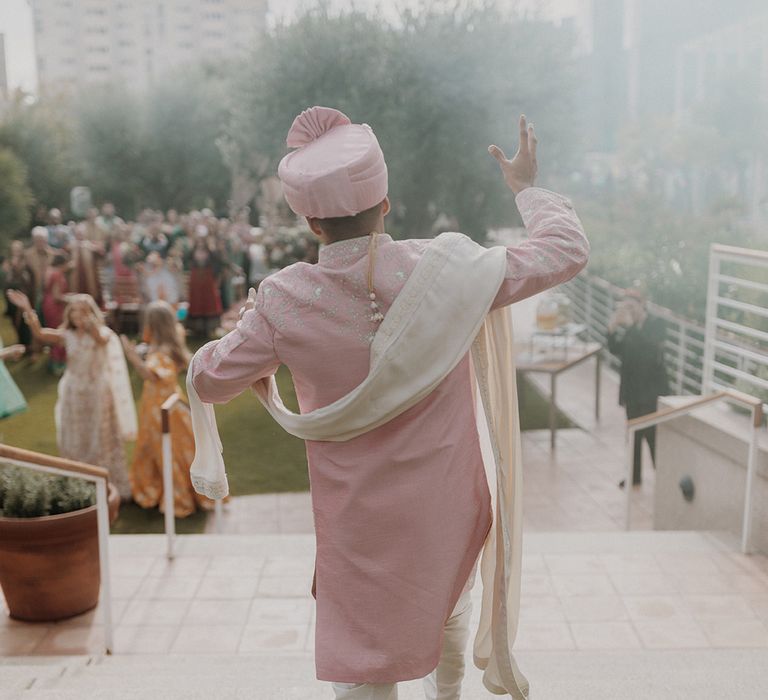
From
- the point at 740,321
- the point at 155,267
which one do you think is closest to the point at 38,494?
the point at 740,321

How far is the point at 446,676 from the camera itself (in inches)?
87.4

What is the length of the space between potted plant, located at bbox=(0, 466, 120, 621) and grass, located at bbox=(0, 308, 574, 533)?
214 cm

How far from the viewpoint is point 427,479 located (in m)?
1.96

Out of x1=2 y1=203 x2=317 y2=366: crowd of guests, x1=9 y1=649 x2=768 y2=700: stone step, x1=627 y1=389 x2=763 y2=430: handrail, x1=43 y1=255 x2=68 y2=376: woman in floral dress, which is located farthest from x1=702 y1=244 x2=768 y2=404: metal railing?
x1=43 y1=255 x2=68 y2=376: woman in floral dress

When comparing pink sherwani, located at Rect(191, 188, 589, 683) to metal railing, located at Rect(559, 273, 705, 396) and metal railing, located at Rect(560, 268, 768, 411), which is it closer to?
metal railing, located at Rect(560, 268, 768, 411)

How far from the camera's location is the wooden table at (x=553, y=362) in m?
8.23

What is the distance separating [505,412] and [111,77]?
2218 centimetres

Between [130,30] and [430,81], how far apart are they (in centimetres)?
5823

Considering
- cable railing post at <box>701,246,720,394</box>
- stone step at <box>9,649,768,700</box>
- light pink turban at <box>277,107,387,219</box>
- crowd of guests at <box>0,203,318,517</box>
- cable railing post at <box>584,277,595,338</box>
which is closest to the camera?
light pink turban at <box>277,107,387,219</box>

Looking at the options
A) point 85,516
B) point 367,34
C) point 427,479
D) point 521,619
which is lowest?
point 521,619

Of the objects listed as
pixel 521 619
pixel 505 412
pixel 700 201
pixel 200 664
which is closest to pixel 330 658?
pixel 505 412

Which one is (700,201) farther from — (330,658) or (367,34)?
(330,658)

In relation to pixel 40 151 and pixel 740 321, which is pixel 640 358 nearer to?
pixel 740 321

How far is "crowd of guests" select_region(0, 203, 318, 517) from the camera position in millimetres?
6395
